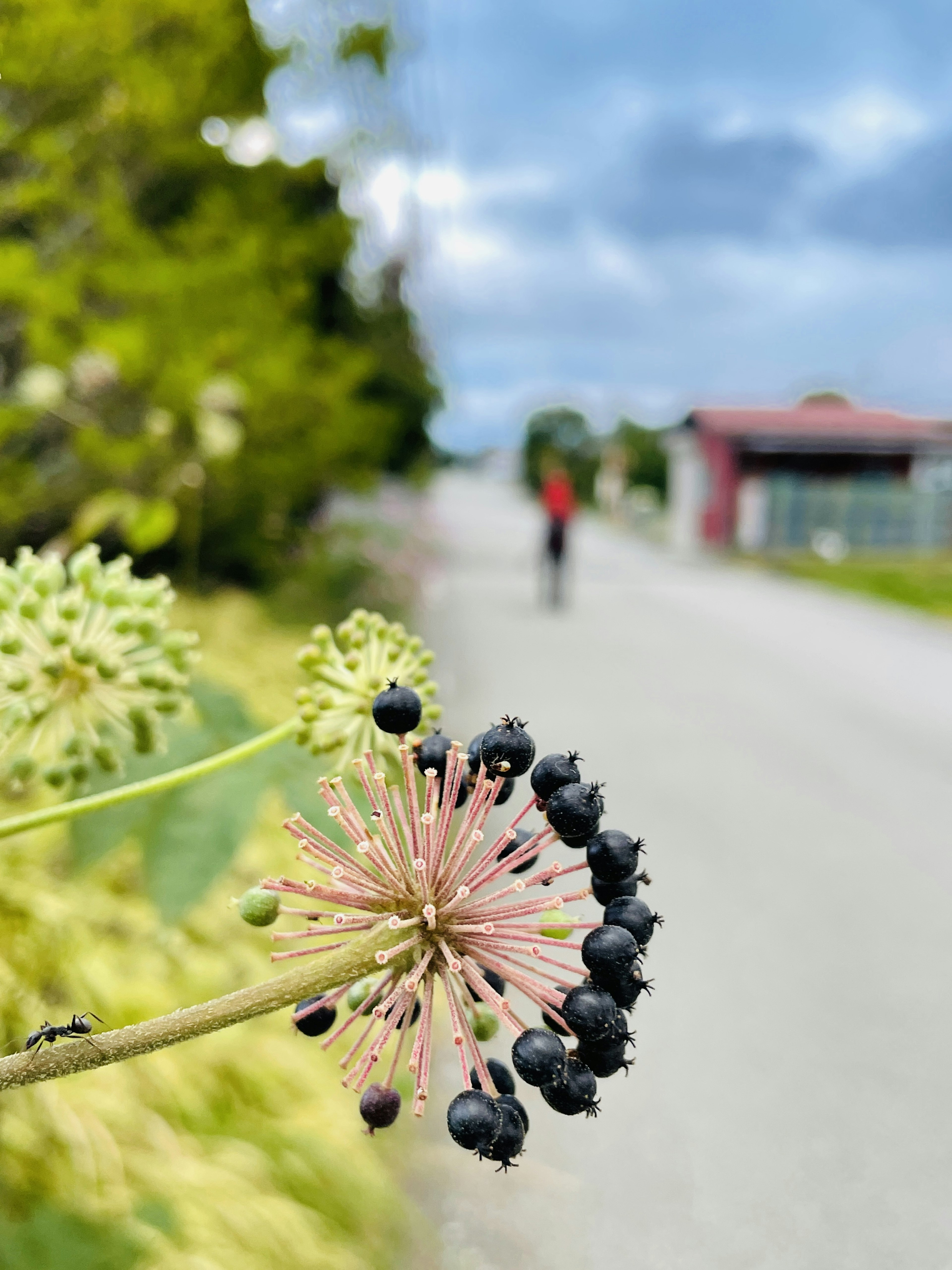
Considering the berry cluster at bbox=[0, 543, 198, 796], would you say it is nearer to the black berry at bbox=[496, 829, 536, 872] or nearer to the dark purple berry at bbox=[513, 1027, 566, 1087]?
the black berry at bbox=[496, 829, 536, 872]

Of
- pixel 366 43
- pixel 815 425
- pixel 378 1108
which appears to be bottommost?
pixel 378 1108

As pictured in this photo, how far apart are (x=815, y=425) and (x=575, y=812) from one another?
3572 cm

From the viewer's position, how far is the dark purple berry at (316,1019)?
2.40 feet

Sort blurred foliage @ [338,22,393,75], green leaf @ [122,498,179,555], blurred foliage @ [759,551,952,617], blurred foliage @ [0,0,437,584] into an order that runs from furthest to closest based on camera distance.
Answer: blurred foliage @ [759,551,952,617], blurred foliage @ [338,22,393,75], green leaf @ [122,498,179,555], blurred foliage @ [0,0,437,584]

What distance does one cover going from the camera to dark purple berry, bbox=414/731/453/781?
85 centimetres

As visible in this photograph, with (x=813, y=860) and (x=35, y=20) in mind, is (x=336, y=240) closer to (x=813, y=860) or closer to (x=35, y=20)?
(x=813, y=860)

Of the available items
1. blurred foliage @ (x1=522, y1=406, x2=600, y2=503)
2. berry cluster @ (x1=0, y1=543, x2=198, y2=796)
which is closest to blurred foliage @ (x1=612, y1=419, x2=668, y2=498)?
blurred foliage @ (x1=522, y1=406, x2=600, y2=503)

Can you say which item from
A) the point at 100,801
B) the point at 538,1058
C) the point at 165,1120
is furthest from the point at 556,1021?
the point at 165,1120

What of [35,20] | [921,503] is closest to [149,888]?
[35,20]

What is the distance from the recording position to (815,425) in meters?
33.8

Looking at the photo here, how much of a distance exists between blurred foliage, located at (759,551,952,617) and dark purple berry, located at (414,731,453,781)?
1868 cm

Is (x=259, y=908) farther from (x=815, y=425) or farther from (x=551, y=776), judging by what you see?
(x=815, y=425)

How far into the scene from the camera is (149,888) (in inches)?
65.8

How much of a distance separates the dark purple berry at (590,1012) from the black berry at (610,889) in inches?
2.5
